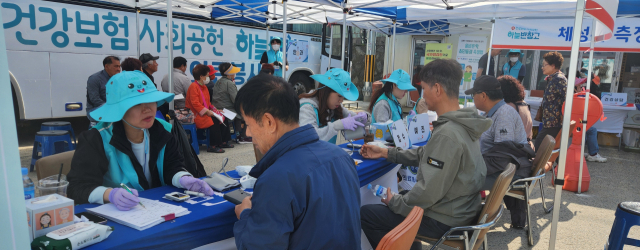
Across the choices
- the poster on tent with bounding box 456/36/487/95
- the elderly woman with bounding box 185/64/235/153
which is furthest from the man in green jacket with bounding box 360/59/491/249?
the poster on tent with bounding box 456/36/487/95

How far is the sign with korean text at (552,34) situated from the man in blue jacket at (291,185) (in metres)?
6.04

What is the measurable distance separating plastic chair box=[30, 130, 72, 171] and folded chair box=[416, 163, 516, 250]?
4.37m

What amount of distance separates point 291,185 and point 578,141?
16.1ft

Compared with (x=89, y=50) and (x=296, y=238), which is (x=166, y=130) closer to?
(x=296, y=238)

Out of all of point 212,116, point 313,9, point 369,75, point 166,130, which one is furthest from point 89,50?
point 369,75

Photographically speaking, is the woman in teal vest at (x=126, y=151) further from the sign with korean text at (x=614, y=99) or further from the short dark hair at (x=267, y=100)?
the sign with korean text at (x=614, y=99)

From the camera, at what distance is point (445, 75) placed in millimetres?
2344

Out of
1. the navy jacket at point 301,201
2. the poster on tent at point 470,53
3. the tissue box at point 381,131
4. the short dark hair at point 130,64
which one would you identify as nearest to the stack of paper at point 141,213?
the navy jacket at point 301,201

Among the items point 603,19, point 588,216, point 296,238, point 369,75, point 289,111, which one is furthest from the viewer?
point 369,75

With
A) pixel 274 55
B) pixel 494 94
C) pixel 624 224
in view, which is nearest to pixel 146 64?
pixel 274 55

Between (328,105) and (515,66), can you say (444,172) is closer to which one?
(328,105)

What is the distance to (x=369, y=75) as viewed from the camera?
523 inches

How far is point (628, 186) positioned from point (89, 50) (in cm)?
811

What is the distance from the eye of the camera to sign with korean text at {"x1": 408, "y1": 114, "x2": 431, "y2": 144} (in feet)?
12.2
